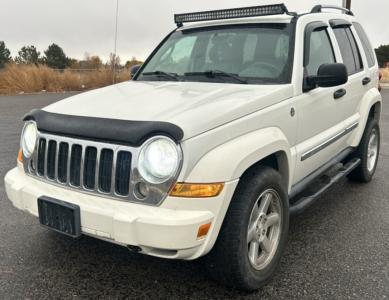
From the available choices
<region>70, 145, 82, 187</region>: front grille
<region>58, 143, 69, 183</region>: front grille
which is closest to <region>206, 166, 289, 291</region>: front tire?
<region>70, 145, 82, 187</region>: front grille

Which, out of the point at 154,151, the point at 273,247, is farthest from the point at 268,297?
the point at 154,151

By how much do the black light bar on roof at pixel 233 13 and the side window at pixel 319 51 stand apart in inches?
16.7

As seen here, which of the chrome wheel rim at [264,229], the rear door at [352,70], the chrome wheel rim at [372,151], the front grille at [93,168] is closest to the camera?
the front grille at [93,168]

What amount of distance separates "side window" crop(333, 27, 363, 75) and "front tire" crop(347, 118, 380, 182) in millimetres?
753

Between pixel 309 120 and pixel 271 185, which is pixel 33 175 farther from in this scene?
pixel 309 120

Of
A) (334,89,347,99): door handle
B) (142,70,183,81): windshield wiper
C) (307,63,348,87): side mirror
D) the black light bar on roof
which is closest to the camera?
(307,63,348,87): side mirror

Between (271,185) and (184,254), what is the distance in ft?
2.54

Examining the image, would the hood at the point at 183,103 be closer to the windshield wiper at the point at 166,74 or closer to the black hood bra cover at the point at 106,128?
the black hood bra cover at the point at 106,128

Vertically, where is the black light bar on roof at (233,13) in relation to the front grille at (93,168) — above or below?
above

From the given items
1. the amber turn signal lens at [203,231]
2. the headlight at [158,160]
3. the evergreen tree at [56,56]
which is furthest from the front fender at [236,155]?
the evergreen tree at [56,56]

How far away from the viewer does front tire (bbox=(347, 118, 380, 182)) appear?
4684 millimetres

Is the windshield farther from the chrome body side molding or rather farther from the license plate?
the license plate

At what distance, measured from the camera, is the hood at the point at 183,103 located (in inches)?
93.5

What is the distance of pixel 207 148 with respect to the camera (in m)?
2.29
